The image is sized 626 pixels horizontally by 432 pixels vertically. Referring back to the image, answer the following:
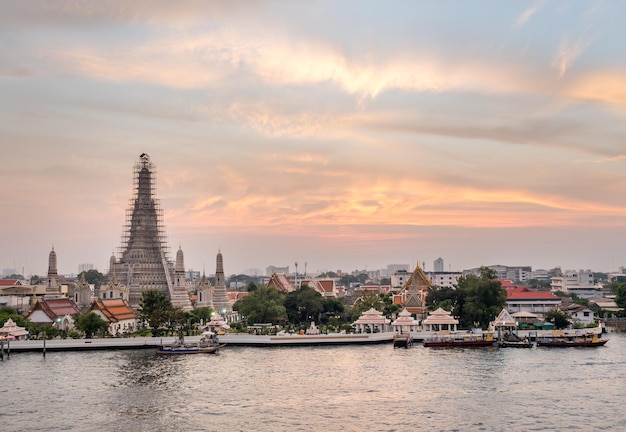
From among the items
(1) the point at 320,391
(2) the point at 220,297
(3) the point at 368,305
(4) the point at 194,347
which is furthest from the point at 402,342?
(2) the point at 220,297

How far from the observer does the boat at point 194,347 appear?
66250mm

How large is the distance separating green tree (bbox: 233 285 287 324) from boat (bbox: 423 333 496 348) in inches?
882

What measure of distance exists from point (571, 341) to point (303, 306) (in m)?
34.3

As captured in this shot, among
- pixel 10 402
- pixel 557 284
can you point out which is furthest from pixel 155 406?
pixel 557 284

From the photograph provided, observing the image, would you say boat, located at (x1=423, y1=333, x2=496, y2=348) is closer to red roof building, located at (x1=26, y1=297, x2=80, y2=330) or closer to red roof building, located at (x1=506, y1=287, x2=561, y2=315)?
red roof building, located at (x1=506, y1=287, x2=561, y2=315)

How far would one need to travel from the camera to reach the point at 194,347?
6700 centimetres

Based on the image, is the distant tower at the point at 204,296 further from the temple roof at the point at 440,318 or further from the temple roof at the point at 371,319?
the temple roof at the point at 440,318

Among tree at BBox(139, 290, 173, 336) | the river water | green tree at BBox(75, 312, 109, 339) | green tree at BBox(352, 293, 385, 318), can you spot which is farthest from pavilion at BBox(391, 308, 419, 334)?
A: green tree at BBox(75, 312, 109, 339)

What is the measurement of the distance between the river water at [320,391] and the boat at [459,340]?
182 inches

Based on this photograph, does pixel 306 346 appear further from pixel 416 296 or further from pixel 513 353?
pixel 416 296

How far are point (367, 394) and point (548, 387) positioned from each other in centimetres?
1149

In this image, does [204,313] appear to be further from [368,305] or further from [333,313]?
[368,305]

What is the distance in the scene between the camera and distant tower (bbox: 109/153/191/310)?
339 feet

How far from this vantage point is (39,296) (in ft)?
367
